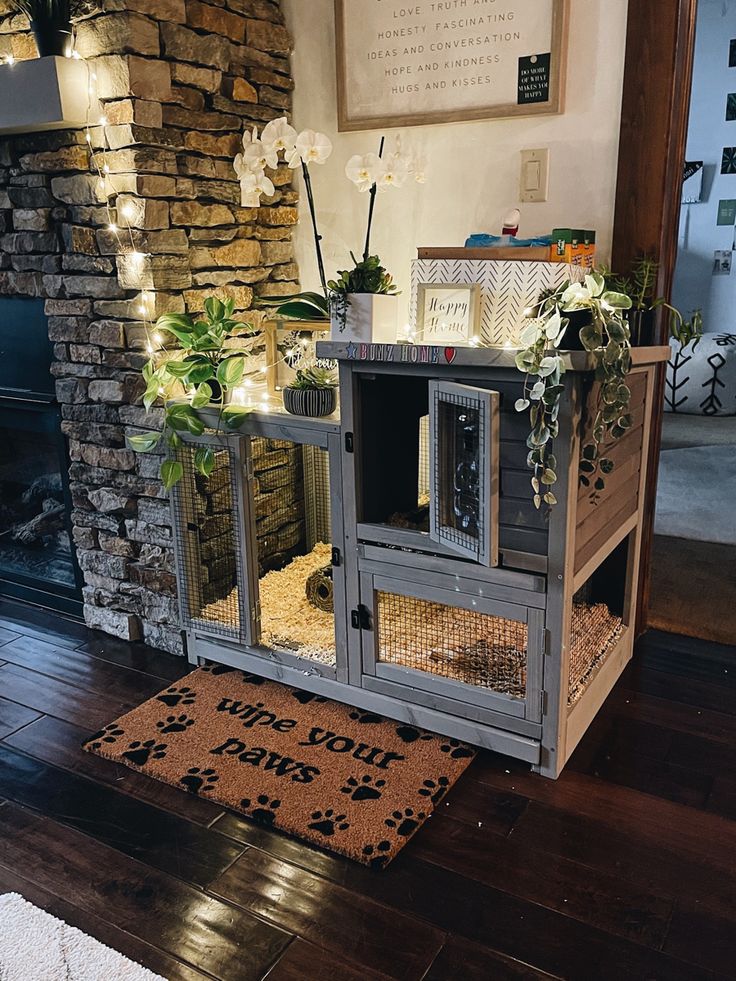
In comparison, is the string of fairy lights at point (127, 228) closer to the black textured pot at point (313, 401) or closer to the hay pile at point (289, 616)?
the black textured pot at point (313, 401)

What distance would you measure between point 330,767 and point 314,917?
45cm

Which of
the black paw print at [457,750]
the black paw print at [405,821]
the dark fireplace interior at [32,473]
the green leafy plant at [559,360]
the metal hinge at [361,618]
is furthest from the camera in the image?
the dark fireplace interior at [32,473]

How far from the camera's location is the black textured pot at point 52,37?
7.00ft

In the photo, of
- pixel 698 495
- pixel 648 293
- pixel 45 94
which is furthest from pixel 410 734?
pixel 698 495

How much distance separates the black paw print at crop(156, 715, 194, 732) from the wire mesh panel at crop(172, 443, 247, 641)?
269 millimetres

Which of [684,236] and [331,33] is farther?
[684,236]

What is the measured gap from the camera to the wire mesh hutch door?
176 cm

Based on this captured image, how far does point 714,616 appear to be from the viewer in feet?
8.99

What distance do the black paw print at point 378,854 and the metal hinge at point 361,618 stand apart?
56 centimetres

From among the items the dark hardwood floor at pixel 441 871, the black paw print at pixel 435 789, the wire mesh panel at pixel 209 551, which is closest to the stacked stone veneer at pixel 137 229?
the wire mesh panel at pixel 209 551

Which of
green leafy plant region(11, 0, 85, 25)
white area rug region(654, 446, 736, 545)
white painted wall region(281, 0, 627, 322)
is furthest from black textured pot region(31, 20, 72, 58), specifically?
white area rug region(654, 446, 736, 545)

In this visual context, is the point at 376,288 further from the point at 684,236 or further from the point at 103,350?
the point at 684,236

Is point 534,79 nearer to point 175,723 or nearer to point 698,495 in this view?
point 175,723

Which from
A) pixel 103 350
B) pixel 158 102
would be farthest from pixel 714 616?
pixel 158 102
